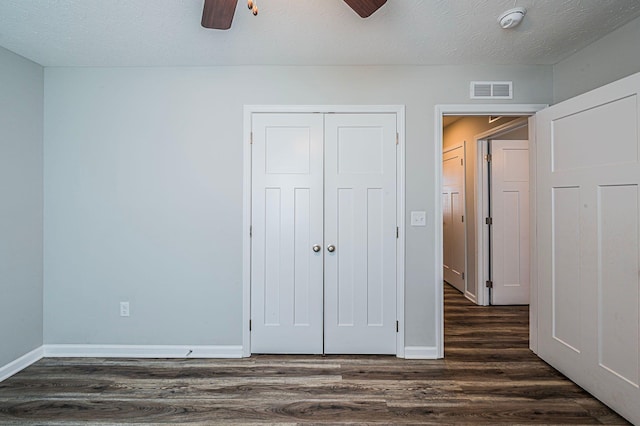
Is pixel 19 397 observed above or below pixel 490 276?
below

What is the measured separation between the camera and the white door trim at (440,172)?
8.56 feet

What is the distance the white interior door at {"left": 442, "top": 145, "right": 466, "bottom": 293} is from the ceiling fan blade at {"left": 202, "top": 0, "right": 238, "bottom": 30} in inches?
143

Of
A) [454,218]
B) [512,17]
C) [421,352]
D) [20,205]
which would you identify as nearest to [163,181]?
[20,205]

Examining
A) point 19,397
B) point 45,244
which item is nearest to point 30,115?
point 45,244

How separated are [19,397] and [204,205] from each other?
1736mm

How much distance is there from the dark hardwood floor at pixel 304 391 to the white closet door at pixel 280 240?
221 mm

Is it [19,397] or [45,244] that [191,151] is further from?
[19,397]

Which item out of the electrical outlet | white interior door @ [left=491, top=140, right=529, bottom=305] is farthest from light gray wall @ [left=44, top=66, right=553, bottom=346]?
white interior door @ [left=491, top=140, right=529, bottom=305]

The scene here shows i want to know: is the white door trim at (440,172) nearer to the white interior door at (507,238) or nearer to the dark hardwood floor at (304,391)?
the dark hardwood floor at (304,391)

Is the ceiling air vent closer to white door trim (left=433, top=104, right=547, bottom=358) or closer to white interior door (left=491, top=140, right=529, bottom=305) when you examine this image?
white door trim (left=433, top=104, right=547, bottom=358)

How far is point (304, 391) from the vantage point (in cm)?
213

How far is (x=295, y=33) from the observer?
84.3 inches

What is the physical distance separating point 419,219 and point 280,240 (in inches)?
46.4

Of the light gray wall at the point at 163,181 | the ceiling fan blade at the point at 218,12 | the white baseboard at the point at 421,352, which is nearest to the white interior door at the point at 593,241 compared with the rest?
the light gray wall at the point at 163,181
